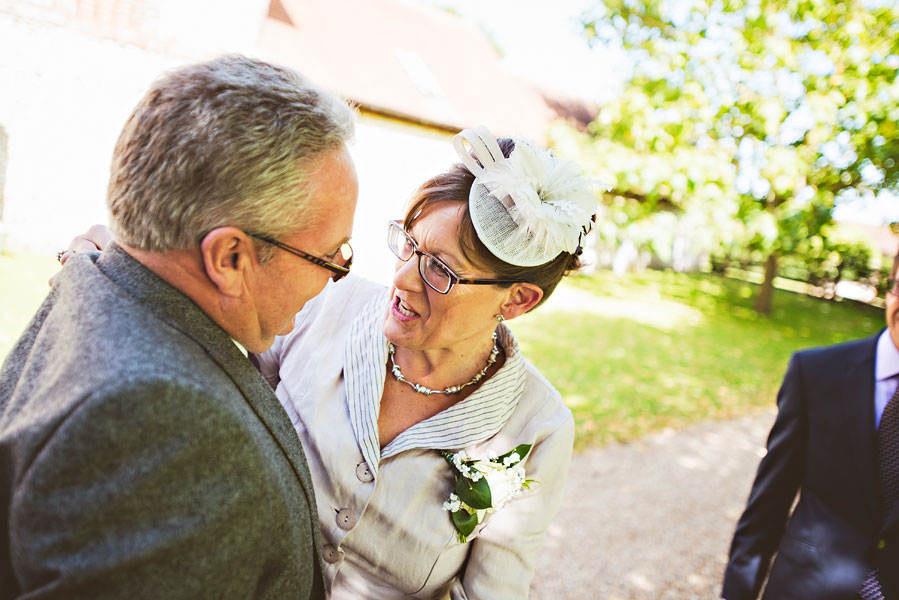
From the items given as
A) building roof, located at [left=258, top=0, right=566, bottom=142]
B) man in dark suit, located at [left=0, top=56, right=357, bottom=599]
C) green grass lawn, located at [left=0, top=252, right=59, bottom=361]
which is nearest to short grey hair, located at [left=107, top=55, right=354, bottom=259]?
man in dark suit, located at [left=0, top=56, right=357, bottom=599]

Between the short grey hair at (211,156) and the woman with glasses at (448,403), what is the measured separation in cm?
82

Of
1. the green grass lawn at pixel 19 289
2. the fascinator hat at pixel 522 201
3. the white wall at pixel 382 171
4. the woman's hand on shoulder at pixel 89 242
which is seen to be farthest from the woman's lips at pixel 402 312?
the white wall at pixel 382 171

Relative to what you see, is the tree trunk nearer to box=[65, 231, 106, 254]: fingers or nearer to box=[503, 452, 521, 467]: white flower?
box=[503, 452, 521, 467]: white flower

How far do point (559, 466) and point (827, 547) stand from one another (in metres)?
1.30

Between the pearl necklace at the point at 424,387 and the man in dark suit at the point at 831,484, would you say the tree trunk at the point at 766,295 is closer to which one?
the man in dark suit at the point at 831,484

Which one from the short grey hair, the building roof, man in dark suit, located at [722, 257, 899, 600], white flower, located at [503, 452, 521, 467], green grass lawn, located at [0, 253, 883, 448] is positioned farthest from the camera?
the building roof

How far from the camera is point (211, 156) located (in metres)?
1.16

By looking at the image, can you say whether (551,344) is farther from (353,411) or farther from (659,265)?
(659,265)

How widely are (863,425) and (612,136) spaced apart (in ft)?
49.0

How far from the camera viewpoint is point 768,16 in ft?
43.2

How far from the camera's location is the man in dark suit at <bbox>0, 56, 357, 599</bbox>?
1.00 meters

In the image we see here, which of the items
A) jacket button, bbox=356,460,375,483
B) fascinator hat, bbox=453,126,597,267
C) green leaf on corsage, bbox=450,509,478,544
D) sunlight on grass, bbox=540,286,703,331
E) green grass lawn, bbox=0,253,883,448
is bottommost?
sunlight on grass, bbox=540,286,703,331

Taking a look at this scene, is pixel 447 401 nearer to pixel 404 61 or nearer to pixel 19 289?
pixel 19 289

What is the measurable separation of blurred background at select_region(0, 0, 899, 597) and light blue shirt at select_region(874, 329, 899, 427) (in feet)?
10.6
